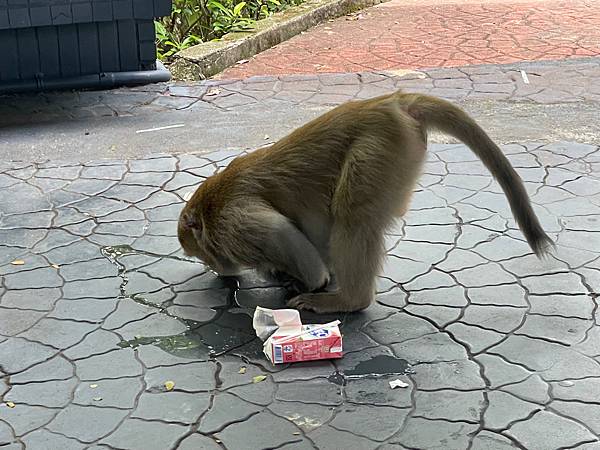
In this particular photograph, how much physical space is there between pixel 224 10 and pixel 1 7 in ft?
10.4

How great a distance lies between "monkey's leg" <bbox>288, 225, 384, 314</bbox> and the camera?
430 centimetres

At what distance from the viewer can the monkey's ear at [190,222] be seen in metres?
4.60

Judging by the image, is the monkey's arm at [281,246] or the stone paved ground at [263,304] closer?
the stone paved ground at [263,304]

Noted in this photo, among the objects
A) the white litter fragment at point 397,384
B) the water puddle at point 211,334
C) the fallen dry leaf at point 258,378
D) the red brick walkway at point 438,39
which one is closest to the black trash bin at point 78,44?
the red brick walkway at point 438,39

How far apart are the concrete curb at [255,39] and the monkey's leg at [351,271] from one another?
4291mm

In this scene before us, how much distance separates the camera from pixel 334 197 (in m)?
4.36

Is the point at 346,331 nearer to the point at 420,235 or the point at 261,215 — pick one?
the point at 261,215

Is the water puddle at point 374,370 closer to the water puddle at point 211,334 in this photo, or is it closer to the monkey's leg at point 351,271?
the monkey's leg at point 351,271

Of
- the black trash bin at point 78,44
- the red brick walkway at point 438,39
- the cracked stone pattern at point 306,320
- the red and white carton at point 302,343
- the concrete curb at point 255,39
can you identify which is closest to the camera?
the cracked stone pattern at point 306,320

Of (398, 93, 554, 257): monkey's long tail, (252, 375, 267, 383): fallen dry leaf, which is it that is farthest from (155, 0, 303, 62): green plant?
(252, 375, 267, 383): fallen dry leaf

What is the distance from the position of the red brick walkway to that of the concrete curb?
0.10 metres

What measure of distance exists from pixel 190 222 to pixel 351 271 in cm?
84

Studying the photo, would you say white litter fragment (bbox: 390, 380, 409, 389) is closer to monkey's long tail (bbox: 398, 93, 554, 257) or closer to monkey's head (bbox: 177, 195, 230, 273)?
monkey's long tail (bbox: 398, 93, 554, 257)

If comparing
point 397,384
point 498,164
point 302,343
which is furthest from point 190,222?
point 498,164
